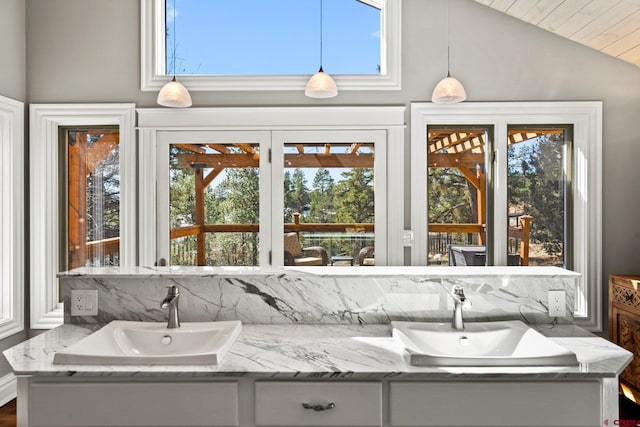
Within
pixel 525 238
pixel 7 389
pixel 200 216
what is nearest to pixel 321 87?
pixel 200 216

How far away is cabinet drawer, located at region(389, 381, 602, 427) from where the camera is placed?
151 cm

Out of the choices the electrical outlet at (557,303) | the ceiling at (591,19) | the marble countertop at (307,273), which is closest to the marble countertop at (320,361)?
the electrical outlet at (557,303)

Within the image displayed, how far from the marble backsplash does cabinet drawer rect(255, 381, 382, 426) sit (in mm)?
541

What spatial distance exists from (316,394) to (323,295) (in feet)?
1.93

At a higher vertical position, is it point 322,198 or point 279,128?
point 279,128

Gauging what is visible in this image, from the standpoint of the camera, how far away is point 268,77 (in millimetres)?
3395

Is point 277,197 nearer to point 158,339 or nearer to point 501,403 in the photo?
point 158,339

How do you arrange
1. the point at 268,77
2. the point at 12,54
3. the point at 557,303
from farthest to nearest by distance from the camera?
1. the point at 268,77
2. the point at 12,54
3. the point at 557,303

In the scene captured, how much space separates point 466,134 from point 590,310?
1.56 metres

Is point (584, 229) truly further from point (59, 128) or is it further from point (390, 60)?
point (59, 128)

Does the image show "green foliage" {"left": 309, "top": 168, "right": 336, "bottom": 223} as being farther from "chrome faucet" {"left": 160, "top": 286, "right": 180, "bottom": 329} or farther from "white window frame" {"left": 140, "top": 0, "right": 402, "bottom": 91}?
"chrome faucet" {"left": 160, "top": 286, "right": 180, "bottom": 329}

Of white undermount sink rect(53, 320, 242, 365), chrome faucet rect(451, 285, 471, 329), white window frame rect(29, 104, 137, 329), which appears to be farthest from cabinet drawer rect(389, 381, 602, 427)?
white window frame rect(29, 104, 137, 329)

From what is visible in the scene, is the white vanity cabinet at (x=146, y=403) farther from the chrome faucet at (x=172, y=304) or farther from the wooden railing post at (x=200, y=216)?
the wooden railing post at (x=200, y=216)

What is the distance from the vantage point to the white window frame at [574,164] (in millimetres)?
3334
